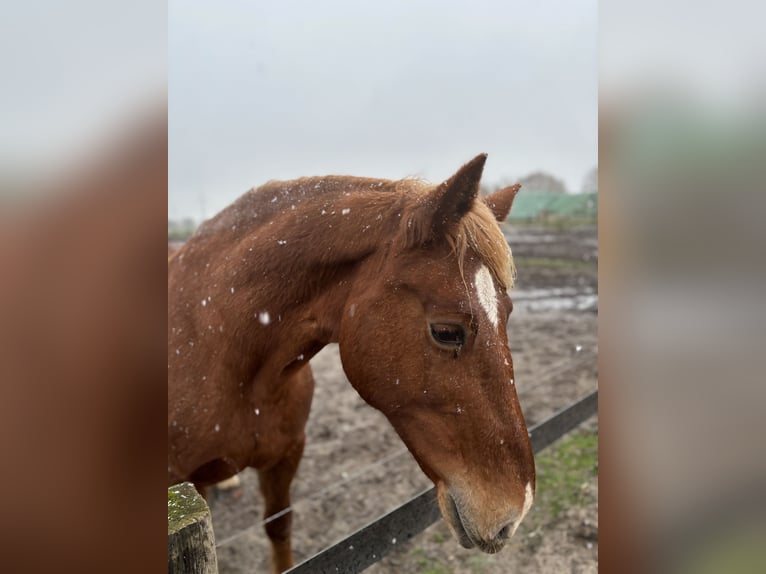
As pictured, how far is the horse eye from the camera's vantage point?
1264 mm

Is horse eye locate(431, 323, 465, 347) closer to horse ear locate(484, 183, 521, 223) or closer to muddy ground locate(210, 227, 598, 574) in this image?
horse ear locate(484, 183, 521, 223)

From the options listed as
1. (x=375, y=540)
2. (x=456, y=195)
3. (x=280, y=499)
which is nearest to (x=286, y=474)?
(x=280, y=499)

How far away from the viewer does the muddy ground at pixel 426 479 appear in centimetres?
265

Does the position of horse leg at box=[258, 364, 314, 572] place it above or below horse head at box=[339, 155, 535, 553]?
below

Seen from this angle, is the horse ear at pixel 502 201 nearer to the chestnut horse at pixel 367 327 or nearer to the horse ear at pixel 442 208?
the chestnut horse at pixel 367 327

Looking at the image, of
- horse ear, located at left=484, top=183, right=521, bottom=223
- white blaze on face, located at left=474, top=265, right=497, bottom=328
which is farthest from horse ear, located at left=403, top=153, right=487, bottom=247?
horse ear, located at left=484, top=183, right=521, bottom=223

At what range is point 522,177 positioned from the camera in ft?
17.7

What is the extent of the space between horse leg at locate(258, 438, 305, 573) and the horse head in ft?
3.14

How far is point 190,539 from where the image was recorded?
938mm

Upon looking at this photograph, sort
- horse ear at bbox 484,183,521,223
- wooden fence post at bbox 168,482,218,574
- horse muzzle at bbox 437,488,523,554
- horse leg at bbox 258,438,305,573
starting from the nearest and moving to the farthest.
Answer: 1. wooden fence post at bbox 168,482,218,574
2. horse muzzle at bbox 437,488,523,554
3. horse ear at bbox 484,183,521,223
4. horse leg at bbox 258,438,305,573
